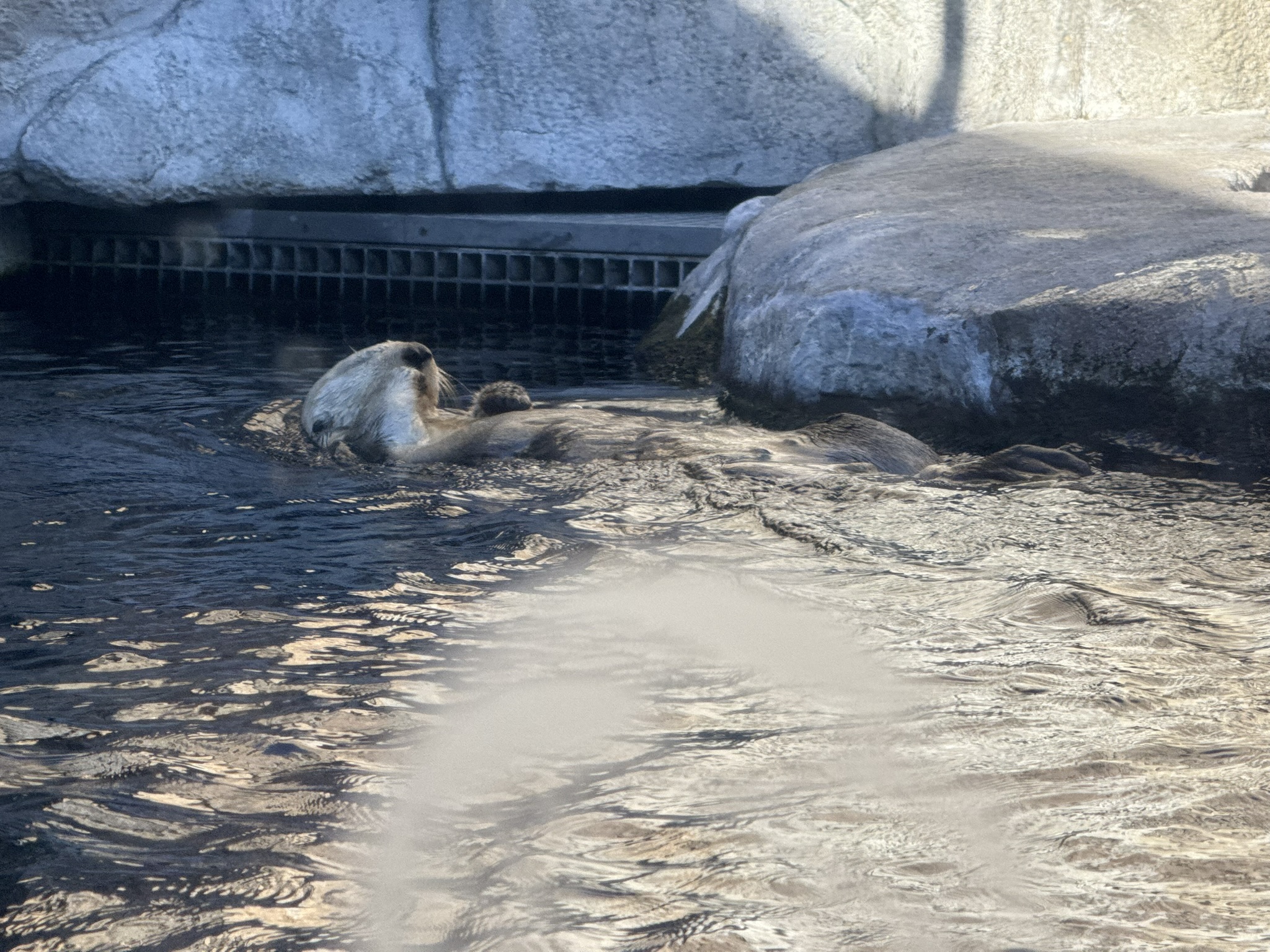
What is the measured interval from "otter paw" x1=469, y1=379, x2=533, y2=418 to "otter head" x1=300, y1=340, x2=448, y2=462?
203mm

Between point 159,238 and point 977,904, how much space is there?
6.57 m

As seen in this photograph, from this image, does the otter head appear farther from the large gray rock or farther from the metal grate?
the metal grate

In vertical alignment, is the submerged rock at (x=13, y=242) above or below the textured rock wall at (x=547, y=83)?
below

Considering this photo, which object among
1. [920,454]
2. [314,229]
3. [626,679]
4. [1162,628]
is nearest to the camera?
[626,679]

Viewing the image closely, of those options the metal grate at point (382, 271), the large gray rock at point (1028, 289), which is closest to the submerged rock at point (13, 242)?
the metal grate at point (382, 271)

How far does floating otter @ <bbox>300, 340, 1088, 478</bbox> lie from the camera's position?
321 cm

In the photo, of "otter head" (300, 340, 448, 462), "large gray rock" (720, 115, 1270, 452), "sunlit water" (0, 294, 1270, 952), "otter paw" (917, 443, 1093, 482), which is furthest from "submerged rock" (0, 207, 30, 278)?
"otter paw" (917, 443, 1093, 482)

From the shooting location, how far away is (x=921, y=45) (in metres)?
6.96

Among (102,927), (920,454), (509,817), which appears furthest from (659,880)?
(920,454)

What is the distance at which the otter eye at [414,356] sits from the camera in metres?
4.15

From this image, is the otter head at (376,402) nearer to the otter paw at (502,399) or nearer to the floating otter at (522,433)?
the floating otter at (522,433)

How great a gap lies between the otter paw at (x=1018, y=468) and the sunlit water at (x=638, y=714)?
0.06 meters

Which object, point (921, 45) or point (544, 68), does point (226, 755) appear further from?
point (921, 45)

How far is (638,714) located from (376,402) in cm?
242
